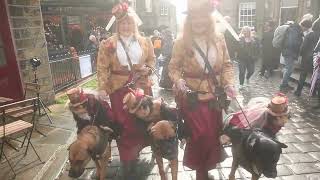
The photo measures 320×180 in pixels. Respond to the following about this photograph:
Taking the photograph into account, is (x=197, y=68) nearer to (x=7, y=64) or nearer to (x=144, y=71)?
(x=144, y=71)

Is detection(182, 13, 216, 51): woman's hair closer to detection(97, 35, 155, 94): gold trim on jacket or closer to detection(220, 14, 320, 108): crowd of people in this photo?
detection(97, 35, 155, 94): gold trim on jacket

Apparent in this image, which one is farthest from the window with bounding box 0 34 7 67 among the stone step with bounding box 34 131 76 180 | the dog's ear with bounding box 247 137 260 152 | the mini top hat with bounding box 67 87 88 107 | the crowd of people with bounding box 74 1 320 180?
the dog's ear with bounding box 247 137 260 152

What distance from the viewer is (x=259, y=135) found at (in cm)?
326

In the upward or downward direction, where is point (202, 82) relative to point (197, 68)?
downward

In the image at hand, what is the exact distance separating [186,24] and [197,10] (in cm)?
23

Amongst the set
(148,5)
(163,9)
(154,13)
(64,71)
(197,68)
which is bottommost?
(64,71)

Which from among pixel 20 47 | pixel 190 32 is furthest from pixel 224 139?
pixel 20 47

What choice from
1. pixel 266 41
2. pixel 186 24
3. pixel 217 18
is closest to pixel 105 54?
pixel 186 24

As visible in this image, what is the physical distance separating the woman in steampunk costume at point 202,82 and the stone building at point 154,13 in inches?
1398

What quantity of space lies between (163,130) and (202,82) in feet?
2.44

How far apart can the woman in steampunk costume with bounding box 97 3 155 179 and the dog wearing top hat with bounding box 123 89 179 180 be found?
1.74 ft

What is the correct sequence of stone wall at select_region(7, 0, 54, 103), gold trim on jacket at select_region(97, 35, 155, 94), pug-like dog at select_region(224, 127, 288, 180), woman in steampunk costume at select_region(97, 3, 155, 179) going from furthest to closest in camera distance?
stone wall at select_region(7, 0, 54, 103)
gold trim on jacket at select_region(97, 35, 155, 94)
woman in steampunk costume at select_region(97, 3, 155, 179)
pug-like dog at select_region(224, 127, 288, 180)

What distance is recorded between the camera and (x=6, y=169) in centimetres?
493

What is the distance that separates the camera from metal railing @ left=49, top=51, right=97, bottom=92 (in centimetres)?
1014
